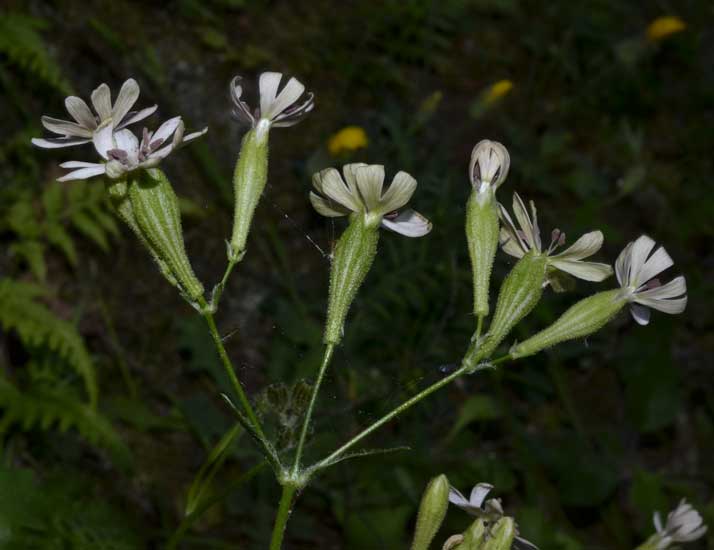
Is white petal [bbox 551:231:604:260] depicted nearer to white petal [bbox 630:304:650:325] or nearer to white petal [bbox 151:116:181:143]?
white petal [bbox 630:304:650:325]

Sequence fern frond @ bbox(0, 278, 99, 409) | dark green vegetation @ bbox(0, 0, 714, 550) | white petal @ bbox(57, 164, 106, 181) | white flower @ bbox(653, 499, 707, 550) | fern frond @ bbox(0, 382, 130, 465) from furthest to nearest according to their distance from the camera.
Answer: dark green vegetation @ bbox(0, 0, 714, 550)
fern frond @ bbox(0, 278, 99, 409)
fern frond @ bbox(0, 382, 130, 465)
white flower @ bbox(653, 499, 707, 550)
white petal @ bbox(57, 164, 106, 181)

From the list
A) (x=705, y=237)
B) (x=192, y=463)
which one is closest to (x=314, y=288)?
(x=192, y=463)

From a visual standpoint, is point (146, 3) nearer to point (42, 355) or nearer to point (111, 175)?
point (42, 355)

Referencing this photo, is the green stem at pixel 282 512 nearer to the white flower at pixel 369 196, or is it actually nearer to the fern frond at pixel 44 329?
the white flower at pixel 369 196

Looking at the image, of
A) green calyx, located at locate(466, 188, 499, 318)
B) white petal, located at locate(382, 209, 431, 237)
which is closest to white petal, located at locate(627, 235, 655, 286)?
green calyx, located at locate(466, 188, 499, 318)

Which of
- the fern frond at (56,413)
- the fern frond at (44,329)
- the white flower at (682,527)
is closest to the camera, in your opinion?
the white flower at (682,527)

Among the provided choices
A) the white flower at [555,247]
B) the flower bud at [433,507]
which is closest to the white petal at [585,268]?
the white flower at [555,247]

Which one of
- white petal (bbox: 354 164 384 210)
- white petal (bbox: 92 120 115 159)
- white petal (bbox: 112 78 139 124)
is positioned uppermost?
white petal (bbox: 112 78 139 124)
